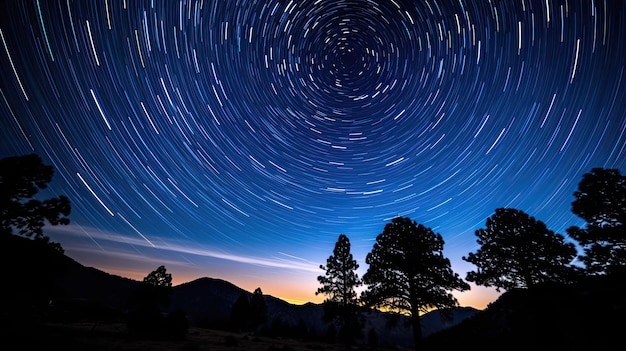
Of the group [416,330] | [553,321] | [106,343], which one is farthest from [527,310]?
[106,343]

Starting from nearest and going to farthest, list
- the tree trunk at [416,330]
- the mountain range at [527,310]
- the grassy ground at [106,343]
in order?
the mountain range at [527,310] < the grassy ground at [106,343] < the tree trunk at [416,330]

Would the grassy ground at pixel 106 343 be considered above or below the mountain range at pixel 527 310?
below

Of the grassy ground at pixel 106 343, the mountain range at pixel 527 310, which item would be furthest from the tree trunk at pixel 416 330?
the grassy ground at pixel 106 343

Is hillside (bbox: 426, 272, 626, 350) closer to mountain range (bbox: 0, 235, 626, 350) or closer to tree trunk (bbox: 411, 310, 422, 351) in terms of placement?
mountain range (bbox: 0, 235, 626, 350)

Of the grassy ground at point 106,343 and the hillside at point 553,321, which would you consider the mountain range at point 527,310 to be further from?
the grassy ground at point 106,343

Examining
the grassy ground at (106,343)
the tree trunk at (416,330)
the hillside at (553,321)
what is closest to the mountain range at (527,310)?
the hillside at (553,321)

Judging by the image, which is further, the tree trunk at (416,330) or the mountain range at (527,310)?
the tree trunk at (416,330)

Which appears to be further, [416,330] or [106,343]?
[416,330]

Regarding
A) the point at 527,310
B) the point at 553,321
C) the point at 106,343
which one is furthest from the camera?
the point at 106,343

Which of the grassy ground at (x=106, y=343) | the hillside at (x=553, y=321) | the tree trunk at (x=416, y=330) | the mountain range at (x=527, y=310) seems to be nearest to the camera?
the hillside at (x=553, y=321)

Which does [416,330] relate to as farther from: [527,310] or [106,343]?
[106,343]

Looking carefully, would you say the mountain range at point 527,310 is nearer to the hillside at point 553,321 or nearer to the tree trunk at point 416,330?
the hillside at point 553,321

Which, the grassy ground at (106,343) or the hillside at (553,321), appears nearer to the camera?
the hillside at (553,321)

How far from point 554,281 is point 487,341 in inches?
269
